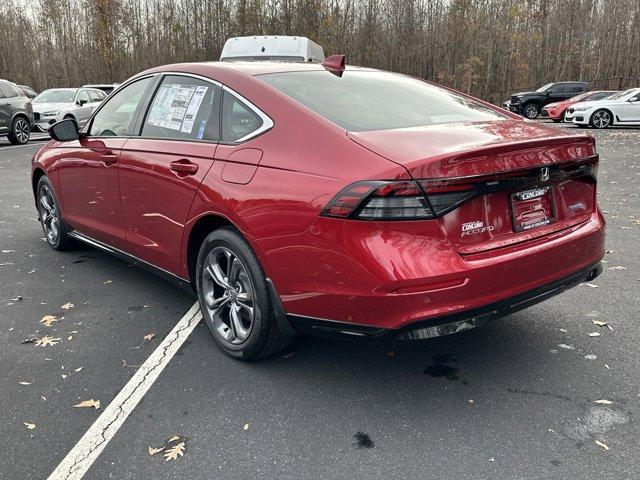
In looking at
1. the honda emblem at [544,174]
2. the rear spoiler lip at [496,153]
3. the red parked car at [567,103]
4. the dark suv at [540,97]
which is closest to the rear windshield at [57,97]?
the red parked car at [567,103]

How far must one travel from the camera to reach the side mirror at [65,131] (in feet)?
15.2

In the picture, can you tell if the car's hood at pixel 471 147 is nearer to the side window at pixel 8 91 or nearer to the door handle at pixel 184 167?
the door handle at pixel 184 167

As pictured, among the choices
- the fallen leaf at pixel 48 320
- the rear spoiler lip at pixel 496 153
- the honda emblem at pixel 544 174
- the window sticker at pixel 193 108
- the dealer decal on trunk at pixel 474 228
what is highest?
the window sticker at pixel 193 108

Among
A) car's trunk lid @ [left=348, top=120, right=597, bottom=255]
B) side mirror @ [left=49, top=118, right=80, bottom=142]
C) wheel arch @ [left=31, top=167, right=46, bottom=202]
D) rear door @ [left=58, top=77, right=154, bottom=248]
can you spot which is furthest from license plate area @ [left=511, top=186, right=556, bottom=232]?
wheel arch @ [left=31, top=167, right=46, bottom=202]

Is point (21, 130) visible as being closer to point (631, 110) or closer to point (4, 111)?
point (4, 111)

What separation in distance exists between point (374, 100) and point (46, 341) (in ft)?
8.38

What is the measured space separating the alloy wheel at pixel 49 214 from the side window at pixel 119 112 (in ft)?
3.73

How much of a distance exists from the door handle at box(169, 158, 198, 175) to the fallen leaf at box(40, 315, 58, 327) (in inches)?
57.2

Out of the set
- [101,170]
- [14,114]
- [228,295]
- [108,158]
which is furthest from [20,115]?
[228,295]

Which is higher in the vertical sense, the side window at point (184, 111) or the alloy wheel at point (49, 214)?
the side window at point (184, 111)

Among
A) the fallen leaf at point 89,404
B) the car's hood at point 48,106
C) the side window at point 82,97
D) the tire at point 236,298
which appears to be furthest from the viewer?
the car's hood at point 48,106

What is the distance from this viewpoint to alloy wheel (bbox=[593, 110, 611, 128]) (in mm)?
20766

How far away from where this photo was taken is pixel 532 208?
2768 millimetres

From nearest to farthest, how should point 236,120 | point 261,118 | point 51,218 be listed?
point 261,118 → point 236,120 → point 51,218
